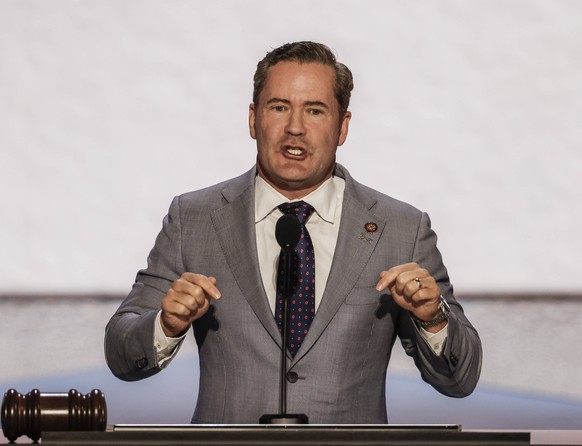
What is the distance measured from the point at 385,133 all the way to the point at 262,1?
574mm

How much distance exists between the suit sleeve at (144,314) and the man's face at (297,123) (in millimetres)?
300

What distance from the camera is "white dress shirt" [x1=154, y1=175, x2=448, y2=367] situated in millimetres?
2773

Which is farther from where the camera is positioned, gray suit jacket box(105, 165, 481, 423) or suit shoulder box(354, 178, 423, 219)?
suit shoulder box(354, 178, 423, 219)

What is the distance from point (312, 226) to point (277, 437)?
1152mm

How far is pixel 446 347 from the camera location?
100 inches

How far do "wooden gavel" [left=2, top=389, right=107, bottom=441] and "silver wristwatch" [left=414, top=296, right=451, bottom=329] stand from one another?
2.68ft

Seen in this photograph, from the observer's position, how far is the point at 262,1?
12.1 feet

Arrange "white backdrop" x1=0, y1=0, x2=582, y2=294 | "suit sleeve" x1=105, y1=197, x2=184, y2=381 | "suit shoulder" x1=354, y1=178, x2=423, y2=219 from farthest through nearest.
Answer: "white backdrop" x1=0, y1=0, x2=582, y2=294 < "suit shoulder" x1=354, y1=178, x2=423, y2=219 < "suit sleeve" x1=105, y1=197, x2=184, y2=381

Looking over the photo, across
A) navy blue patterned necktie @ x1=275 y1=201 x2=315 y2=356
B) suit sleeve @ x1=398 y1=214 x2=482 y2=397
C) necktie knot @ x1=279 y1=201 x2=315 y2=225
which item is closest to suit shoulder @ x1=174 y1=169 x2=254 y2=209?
necktie knot @ x1=279 y1=201 x2=315 y2=225

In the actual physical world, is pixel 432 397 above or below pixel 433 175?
below

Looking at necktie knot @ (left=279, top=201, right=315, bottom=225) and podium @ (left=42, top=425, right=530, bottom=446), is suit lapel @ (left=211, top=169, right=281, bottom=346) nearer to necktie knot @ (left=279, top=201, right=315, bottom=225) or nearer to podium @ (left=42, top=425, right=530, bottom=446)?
necktie knot @ (left=279, top=201, right=315, bottom=225)

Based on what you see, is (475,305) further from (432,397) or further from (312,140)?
(312,140)

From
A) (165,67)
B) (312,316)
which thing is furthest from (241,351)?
(165,67)

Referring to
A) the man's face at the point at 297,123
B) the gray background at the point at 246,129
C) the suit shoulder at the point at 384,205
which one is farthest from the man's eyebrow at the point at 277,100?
the gray background at the point at 246,129
